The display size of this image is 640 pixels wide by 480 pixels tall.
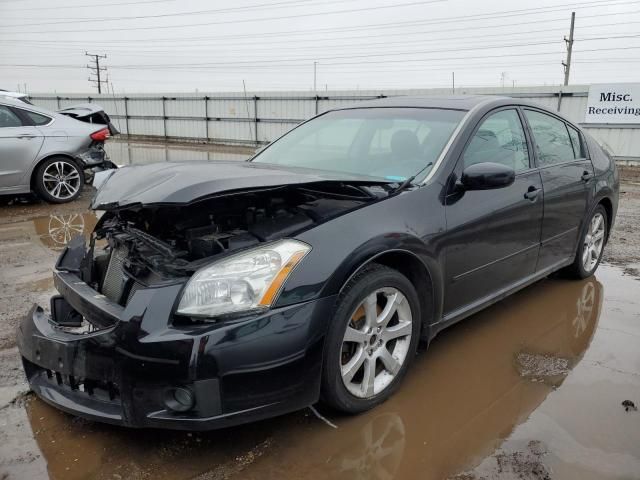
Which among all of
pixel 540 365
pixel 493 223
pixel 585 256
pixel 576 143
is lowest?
pixel 540 365

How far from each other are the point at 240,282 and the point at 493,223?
1.79 metres

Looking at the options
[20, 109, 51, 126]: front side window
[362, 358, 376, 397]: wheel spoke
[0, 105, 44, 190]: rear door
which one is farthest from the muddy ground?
[20, 109, 51, 126]: front side window

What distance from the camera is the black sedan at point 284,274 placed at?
211 centimetres

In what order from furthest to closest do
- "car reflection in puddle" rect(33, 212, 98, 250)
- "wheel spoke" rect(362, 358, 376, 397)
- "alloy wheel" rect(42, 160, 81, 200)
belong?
"alloy wheel" rect(42, 160, 81, 200) < "car reflection in puddle" rect(33, 212, 98, 250) < "wheel spoke" rect(362, 358, 376, 397)

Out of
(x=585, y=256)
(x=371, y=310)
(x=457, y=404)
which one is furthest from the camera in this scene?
(x=585, y=256)

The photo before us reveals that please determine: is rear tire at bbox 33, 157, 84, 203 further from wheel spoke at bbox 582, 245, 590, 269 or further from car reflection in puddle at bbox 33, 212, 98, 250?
wheel spoke at bbox 582, 245, 590, 269

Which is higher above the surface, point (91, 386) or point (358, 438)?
point (91, 386)

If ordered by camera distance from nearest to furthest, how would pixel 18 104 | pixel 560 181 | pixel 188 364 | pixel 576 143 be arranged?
pixel 188 364 < pixel 560 181 < pixel 576 143 < pixel 18 104

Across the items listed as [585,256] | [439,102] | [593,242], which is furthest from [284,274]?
[593,242]

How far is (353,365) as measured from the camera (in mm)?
2502

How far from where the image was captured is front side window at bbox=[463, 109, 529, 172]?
3.28 metres

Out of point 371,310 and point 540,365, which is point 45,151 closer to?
point 371,310

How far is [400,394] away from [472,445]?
51cm

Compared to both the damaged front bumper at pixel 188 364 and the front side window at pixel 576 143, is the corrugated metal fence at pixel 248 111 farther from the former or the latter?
the damaged front bumper at pixel 188 364
